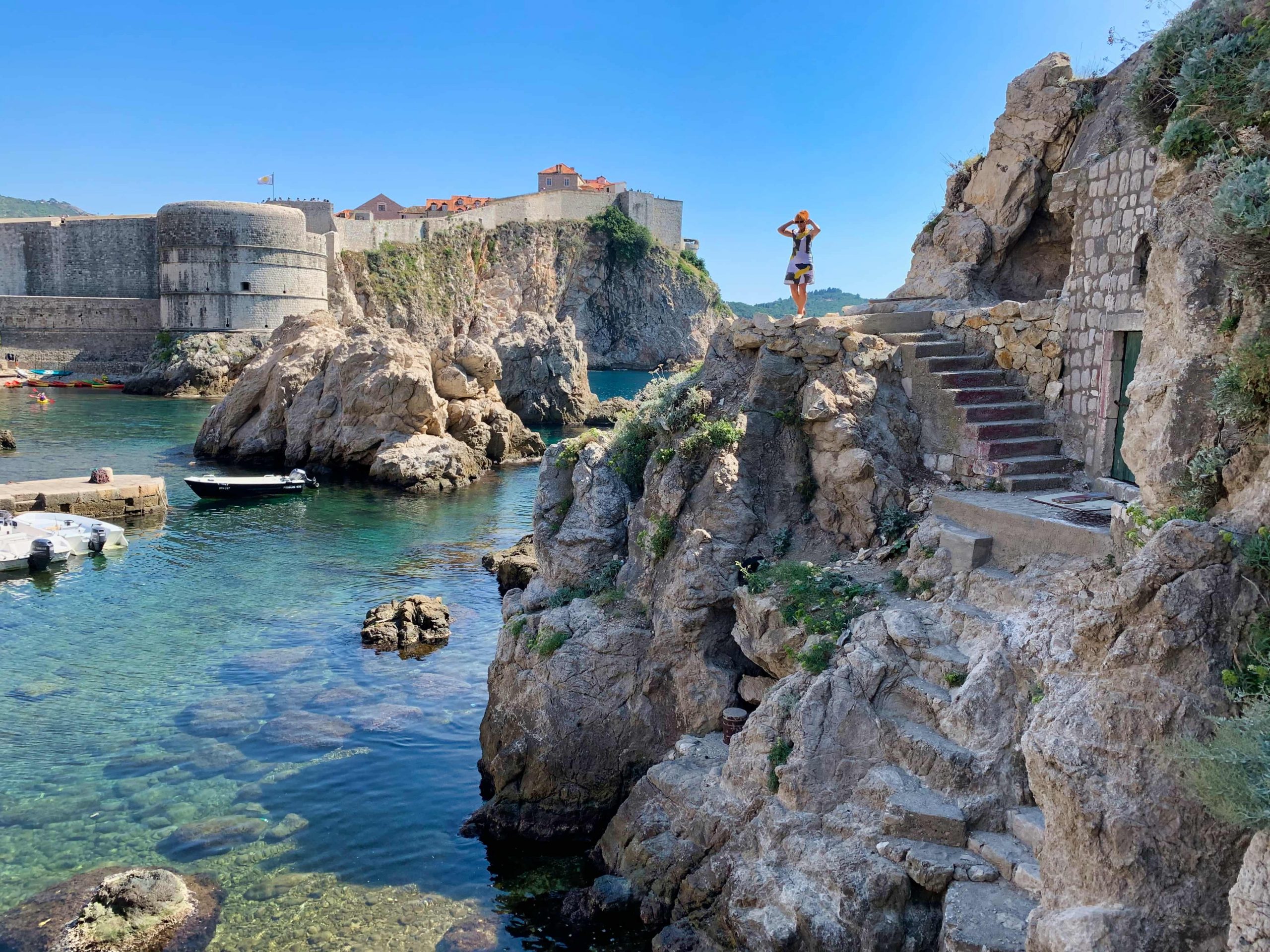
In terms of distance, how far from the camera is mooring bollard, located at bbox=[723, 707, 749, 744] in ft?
29.2

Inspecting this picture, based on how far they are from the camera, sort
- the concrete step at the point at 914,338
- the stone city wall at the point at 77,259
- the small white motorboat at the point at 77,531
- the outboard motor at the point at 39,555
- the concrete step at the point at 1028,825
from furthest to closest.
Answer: the stone city wall at the point at 77,259 → the small white motorboat at the point at 77,531 → the outboard motor at the point at 39,555 → the concrete step at the point at 914,338 → the concrete step at the point at 1028,825

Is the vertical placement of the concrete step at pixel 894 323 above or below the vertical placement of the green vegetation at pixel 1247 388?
above

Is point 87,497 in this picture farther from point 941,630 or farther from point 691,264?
point 691,264

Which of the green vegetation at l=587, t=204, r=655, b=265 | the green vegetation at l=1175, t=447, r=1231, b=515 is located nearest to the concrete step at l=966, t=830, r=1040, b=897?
the green vegetation at l=1175, t=447, r=1231, b=515

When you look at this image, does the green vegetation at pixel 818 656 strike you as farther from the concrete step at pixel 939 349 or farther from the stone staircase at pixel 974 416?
the concrete step at pixel 939 349

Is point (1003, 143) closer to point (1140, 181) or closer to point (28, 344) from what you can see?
point (1140, 181)

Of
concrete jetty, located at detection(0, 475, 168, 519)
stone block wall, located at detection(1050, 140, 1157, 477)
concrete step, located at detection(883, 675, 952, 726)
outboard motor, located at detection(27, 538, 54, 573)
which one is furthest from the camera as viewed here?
concrete jetty, located at detection(0, 475, 168, 519)

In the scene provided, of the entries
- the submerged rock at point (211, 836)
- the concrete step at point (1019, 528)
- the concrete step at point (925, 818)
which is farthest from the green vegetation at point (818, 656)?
the submerged rock at point (211, 836)

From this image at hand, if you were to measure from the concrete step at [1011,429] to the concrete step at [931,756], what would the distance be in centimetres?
355

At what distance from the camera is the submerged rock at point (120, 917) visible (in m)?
8.17

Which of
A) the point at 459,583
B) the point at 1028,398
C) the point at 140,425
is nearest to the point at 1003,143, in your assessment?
the point at 1028,398

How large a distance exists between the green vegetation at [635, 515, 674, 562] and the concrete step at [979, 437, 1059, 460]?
3141mm

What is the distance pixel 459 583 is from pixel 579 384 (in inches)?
1243

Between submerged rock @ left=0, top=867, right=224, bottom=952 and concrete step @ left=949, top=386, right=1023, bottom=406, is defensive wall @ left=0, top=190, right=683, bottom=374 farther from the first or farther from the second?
concrete step @ left=949, top=386, right=1023, bottom=406
